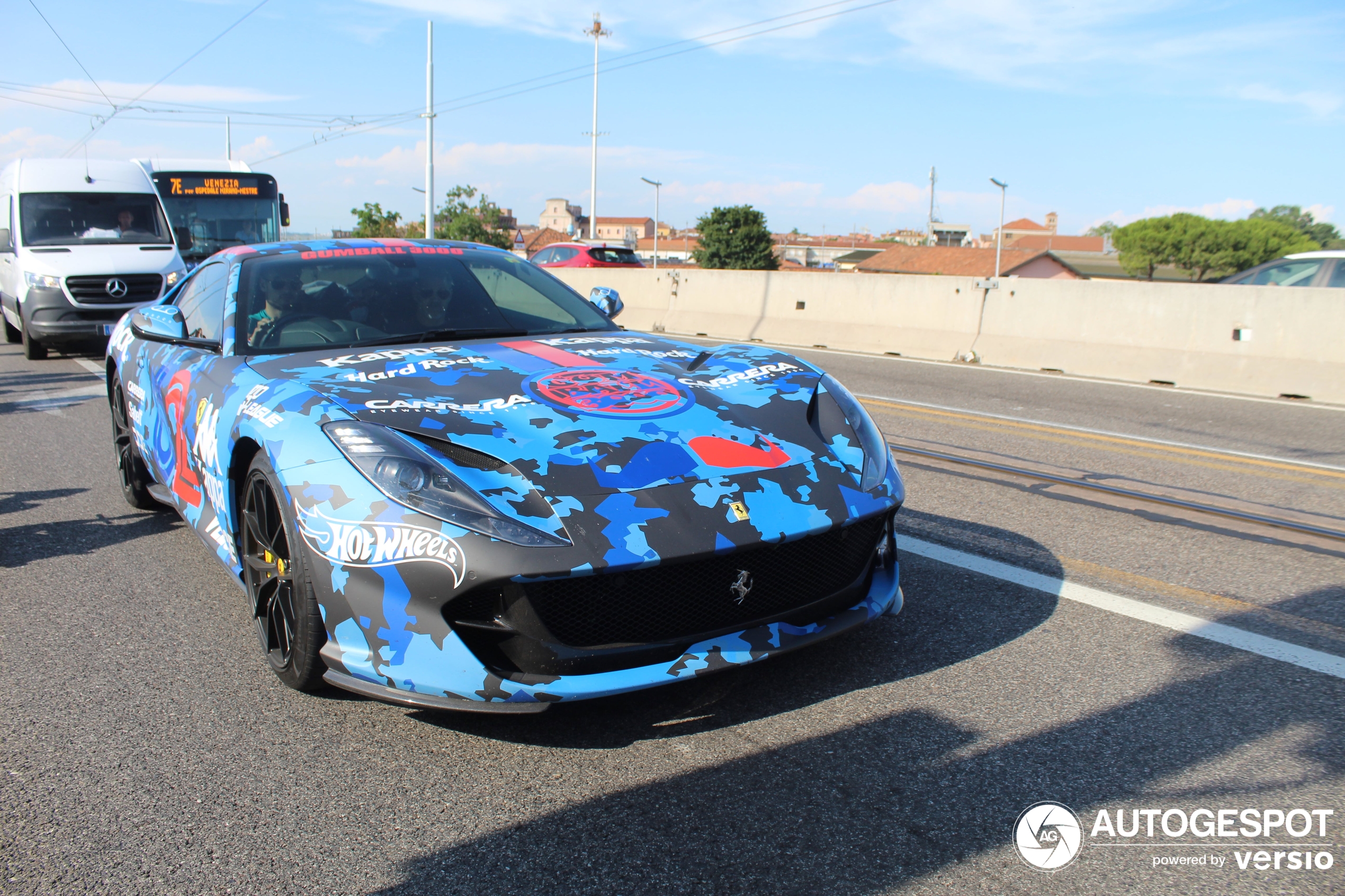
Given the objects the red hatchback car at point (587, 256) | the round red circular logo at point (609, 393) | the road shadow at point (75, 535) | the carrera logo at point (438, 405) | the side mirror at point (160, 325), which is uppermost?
the red hatchback car at point (587, 256)

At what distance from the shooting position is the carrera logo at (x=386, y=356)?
11.4ft

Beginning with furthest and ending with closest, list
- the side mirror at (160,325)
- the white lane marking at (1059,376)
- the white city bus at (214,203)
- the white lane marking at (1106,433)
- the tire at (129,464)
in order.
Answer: the white city bus at (214,203) → the white lane marking at (1059,376) → the white lane marking at (1106,433) → the tire at (129,464) → the side mirror at (160,325)

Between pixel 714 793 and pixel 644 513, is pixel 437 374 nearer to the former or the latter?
pixel 644 513

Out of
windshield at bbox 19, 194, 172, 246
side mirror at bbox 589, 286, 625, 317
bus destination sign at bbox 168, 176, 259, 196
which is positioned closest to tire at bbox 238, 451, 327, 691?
side mirror at bbox 589, 286, 625, 317

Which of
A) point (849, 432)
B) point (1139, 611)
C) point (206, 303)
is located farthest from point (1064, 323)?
point (206, 303)

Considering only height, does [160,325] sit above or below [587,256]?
below

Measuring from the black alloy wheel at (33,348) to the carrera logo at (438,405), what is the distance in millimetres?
11858

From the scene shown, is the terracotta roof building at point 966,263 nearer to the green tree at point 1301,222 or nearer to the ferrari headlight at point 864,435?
the green tree at point 1301,222

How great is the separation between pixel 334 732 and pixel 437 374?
46.6 inches

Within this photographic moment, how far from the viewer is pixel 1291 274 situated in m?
11.5

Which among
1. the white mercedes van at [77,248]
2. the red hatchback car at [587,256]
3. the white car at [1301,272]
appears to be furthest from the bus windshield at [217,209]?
the white car at [1301,272]

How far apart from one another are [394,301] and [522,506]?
1872mm

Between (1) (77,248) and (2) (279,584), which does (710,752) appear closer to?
(2) (279,584)

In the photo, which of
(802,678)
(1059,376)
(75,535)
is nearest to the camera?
(802,678)
